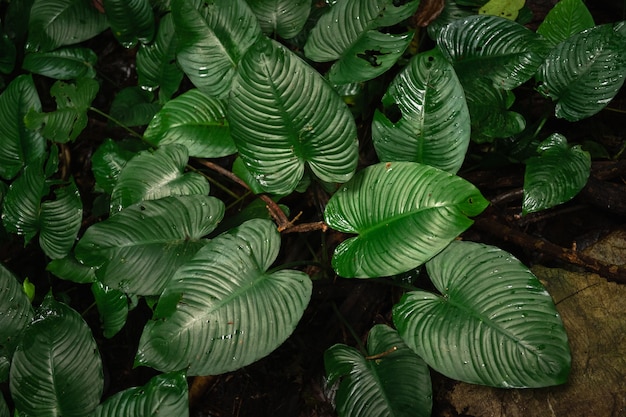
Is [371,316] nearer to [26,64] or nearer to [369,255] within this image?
[369,255]

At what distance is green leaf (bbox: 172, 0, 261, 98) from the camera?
1.47 meters

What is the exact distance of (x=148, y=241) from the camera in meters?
1.35

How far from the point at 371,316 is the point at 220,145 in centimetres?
75

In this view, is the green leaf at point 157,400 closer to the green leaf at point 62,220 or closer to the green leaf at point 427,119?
the green leaf at point 62,220

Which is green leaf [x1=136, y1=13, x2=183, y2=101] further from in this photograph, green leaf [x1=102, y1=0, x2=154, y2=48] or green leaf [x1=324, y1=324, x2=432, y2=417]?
green leaf [x1=324, y1=324, x2=432, y2=417]

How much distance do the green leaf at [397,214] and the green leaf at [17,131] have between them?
1128 millimetres

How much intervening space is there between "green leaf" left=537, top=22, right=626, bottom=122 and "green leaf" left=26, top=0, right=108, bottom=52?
169cm

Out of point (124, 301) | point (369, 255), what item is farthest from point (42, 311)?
point (369, 255)

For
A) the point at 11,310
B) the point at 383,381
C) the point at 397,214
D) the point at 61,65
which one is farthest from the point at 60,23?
the point at 383,381

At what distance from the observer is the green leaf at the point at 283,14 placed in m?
1.61

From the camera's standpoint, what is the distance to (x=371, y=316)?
167cm

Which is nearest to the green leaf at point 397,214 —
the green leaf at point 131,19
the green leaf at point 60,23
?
the green leaf at point 131,19

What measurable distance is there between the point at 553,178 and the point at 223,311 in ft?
3.14

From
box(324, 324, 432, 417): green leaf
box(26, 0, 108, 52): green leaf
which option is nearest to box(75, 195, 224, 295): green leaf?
box(324, 324, 432, 417): green leaf
